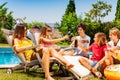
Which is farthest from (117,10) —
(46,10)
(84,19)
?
(46,10)

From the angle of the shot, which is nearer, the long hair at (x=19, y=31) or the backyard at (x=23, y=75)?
the backyard at (x=23, y=75)

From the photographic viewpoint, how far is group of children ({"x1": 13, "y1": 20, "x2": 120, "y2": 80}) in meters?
7.98

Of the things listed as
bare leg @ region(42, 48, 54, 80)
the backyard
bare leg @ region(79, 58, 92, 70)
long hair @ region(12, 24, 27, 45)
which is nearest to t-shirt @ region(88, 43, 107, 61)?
bare leg @ region(79, 58, 92, 70)

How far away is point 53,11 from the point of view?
42.2 m

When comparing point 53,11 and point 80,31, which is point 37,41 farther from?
point 53,11

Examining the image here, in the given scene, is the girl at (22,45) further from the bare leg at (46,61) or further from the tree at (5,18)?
the tree at (5,18)

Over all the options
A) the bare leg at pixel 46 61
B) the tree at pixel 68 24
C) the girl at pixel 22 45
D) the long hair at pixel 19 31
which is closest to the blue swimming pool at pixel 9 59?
the girl at pixel 22 45

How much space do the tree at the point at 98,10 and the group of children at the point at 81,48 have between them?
16117 millimetres

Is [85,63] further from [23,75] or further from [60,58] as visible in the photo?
[23,75]

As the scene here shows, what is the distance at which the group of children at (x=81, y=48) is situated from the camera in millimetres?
7977

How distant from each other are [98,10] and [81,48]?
55.2 ft

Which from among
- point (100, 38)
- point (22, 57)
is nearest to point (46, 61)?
point (22, 57)

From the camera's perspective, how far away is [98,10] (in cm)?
2539

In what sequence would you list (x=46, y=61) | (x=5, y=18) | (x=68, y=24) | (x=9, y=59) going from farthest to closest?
(x=5, y=18) < (x=68, y=24) < (x=9, y=59) < (x=46, y=61)
